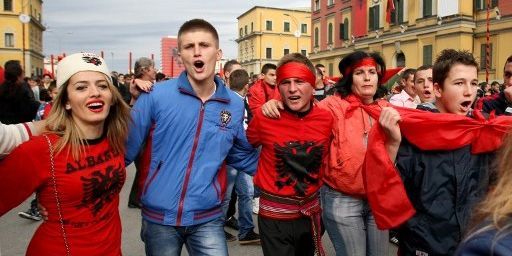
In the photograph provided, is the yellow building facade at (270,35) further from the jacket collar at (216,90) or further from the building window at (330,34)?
the jacket collar at (216,90)

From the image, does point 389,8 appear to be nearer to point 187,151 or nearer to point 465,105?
point 465,105

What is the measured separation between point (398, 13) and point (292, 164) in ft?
122

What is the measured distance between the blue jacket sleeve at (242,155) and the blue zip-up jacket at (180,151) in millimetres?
220

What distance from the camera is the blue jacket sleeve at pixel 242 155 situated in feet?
11.3

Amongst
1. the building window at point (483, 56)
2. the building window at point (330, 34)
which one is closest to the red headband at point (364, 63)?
the building window at point (483, 56)

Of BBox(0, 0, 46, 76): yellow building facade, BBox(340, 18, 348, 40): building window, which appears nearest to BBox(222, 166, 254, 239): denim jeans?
BBox(340, 18, 348, 40): building window

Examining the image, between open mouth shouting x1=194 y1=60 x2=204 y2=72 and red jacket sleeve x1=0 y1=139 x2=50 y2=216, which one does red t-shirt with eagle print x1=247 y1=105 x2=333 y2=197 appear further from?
red jacket sleeve x1=0 y1=139 x2=50 y2=216

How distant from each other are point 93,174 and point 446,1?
112 ft

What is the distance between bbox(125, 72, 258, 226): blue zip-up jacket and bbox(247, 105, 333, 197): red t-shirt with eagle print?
33 centimetres

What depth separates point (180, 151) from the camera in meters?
3.08

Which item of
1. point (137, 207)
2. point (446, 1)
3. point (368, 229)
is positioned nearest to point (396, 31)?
point (446, 1)

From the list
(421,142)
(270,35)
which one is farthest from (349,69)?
(270,35)

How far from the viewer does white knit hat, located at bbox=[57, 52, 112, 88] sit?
2773mm

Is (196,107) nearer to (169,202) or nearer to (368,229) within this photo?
(169,202)
